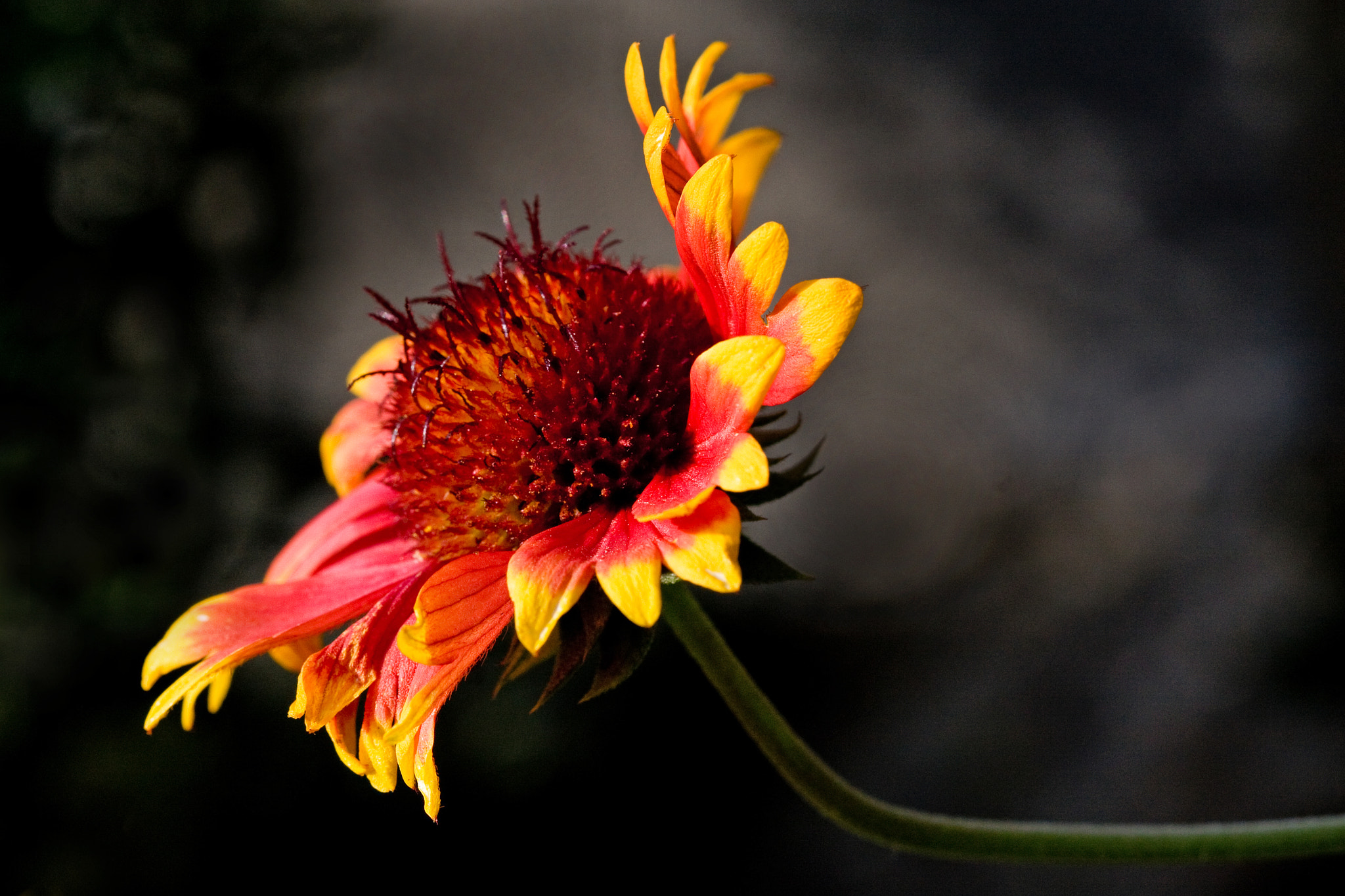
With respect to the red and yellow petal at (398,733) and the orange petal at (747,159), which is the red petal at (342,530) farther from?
the orange petal at (747,159)

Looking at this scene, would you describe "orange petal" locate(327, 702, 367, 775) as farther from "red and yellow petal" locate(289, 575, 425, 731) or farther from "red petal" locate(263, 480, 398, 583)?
"red petal" locate(263, 480, 398, 583)

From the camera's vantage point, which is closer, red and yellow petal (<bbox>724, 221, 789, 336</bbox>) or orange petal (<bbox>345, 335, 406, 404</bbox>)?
red and yellow petal (<bbox>724, 221, 789, 336</bbox>)

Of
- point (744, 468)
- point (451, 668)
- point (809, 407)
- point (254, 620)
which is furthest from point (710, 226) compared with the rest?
point (809, 407)

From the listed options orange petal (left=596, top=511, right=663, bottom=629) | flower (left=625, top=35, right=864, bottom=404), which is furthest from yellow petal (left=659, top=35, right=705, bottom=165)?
orange petal (left=596, top=511, right=663, bottom=629)

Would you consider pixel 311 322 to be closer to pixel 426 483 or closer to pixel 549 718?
pixel 549 718

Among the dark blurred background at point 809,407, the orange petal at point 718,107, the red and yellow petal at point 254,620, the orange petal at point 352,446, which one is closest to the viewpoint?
the red and yellow petal at point 254,620

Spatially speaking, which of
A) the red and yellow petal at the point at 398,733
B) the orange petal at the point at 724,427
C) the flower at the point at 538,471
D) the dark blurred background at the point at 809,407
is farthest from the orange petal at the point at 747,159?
the dark blurred background at the point at 809,407
